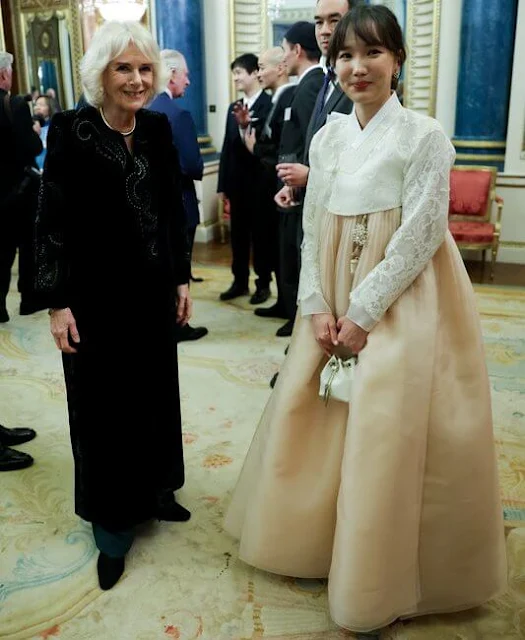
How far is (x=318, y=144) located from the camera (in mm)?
1785

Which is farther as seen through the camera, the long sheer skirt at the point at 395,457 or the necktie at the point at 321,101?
the necktie at the point at 321,101

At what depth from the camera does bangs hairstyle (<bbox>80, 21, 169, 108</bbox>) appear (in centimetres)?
172

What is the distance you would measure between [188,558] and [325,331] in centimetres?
91

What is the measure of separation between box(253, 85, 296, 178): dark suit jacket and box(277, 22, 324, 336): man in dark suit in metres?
0.36

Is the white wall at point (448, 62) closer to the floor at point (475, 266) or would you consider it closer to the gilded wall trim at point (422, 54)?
the gilded wall trim at point (422, 54)

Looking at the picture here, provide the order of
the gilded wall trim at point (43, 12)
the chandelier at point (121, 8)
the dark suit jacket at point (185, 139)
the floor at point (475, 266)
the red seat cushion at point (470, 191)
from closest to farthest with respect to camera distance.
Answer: the dark suit jacket at point (185, 139)
the floor at point (475, 266)
the red seat cushion at point (470, 191)
the chandelier at point (121, 8)
the gilded wall trim at point (43, 12)

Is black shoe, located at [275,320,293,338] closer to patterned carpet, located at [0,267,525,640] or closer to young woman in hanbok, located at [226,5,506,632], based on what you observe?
patterned carpet, located at [0,267,525,640]

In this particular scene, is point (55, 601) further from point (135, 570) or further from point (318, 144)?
point (318, 144)

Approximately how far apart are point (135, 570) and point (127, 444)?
41 cm

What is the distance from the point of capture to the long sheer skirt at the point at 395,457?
1630 millimetres

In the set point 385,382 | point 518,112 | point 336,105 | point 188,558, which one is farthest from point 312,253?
point 518,112

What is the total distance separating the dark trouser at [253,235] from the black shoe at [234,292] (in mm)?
28

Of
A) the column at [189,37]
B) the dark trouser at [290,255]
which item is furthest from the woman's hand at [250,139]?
the column at [189,37]

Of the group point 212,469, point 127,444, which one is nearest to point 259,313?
point 212,469
